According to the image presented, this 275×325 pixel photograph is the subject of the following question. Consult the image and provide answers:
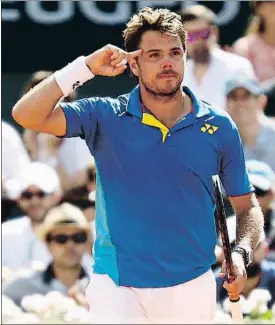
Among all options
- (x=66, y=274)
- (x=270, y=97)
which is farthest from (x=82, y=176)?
(x=270, y=97)

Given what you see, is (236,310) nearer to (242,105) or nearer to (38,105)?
(38,105)

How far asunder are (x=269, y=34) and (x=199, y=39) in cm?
A: 52

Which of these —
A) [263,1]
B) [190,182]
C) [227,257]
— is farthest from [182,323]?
[263,1]

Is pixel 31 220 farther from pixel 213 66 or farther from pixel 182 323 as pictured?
pixel 182 323

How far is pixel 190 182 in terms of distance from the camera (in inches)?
147

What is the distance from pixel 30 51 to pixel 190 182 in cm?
399

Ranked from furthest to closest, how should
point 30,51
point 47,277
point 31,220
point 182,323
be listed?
1. point 30,51
2. point 31,220
3. point 47,277
4. point 182,323

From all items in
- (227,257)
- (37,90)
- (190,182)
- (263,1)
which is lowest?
(227,257)

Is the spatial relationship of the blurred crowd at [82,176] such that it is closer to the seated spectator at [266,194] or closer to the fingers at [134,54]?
the seated spectator at [266,194]

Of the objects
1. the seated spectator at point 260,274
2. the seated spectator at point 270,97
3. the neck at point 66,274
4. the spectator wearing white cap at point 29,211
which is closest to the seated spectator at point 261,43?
the seated spectator at point 270,97

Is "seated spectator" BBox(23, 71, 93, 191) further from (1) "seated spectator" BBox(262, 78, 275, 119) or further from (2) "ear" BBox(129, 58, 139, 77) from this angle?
(2) "ear" BBox(129, 58, 139, 77)

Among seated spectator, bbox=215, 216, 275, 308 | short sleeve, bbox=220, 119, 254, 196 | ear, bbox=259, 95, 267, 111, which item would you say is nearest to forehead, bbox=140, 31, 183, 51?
short sleeve, bbox=220, 119, 254, 196

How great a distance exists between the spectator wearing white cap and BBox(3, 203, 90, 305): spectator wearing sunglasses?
134 mm

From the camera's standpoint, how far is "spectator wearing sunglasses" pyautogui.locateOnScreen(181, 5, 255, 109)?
22.8 feet
